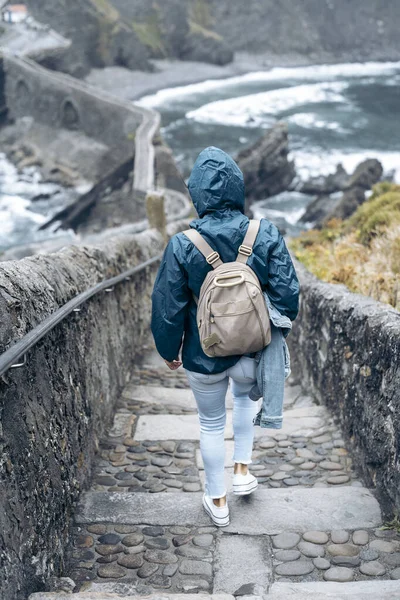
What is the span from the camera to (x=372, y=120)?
46656 mm

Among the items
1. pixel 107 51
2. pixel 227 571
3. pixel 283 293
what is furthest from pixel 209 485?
pixel 107 51

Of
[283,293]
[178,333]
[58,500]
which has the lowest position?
[58,500]

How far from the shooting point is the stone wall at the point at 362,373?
3.25m

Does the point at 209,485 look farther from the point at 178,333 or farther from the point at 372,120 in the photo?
the point at 372,120

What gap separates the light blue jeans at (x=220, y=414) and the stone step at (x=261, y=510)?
0.18 metres

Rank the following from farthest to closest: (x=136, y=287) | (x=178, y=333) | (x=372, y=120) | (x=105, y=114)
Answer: (x=372, y=120) < (x=105, y=114) < (x=136, y=287) < (x=178, y=333)

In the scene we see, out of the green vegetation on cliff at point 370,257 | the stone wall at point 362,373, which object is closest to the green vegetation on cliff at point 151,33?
the green vegetation on cliff at point 370,257

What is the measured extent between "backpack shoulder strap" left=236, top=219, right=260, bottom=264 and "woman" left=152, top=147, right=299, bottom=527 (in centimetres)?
2

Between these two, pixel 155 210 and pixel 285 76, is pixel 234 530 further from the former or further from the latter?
pixel 285 76

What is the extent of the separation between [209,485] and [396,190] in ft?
26.5

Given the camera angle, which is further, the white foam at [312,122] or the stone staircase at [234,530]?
the white foam at [312,122]

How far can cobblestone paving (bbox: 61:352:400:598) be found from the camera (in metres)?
2.84

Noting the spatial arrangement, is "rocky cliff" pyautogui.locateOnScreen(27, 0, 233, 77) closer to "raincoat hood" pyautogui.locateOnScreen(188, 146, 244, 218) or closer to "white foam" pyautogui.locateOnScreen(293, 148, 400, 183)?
"white foam" pyautogui.locateOnScreen(293, 148, 400, 183)

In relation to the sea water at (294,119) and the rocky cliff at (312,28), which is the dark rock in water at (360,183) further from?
the rocky cliff at (312,28)
